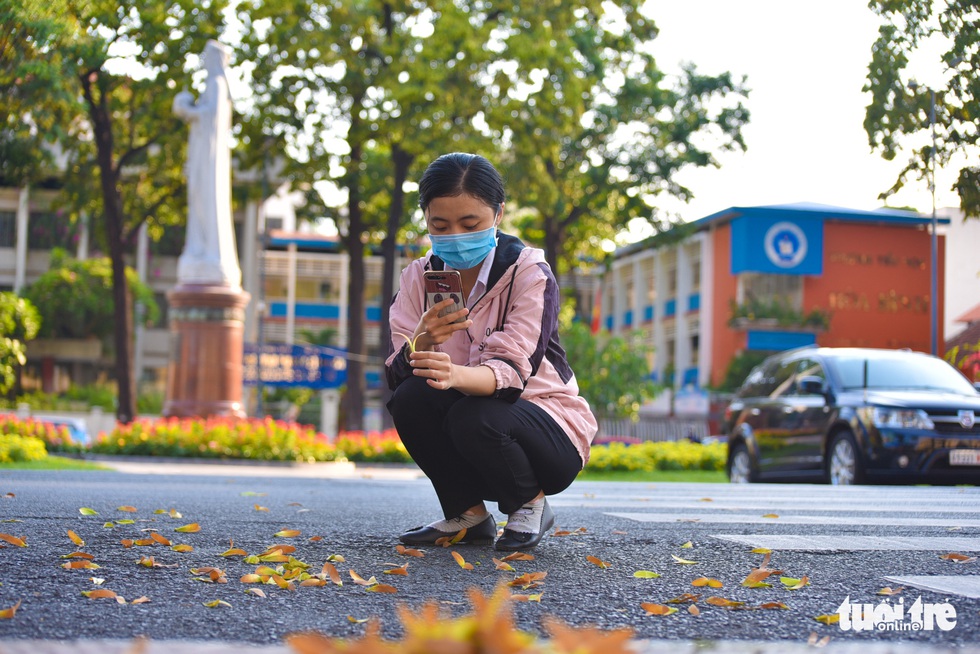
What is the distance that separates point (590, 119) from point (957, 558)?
85.4 ft

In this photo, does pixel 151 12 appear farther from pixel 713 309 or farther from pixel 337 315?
pixel 337 315

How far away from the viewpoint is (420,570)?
3.82 m

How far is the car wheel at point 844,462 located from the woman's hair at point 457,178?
7984mm

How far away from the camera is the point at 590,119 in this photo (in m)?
29.6

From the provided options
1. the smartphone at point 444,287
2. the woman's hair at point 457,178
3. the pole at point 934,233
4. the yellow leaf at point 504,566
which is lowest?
the yellow leaf at point 504,566

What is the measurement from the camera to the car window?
1184 centimetres

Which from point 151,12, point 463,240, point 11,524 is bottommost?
point 11,524

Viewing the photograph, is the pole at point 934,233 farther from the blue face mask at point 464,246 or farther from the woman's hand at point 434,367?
the woman's hand at point 434,367

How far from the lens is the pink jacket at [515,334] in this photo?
423cm

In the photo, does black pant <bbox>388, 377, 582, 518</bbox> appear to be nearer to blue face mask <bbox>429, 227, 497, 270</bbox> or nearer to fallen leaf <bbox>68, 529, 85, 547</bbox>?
blue face mask <bbox>429, 227, 497, 270</bbox>

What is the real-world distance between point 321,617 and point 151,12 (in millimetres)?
7069

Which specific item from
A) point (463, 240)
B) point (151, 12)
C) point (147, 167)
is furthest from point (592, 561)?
point (147, 167)

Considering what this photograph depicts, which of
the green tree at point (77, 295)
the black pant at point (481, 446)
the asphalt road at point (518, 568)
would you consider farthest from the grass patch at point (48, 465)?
the green tree at point (77, 295)

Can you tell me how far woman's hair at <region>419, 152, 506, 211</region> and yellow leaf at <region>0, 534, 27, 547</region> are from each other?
1.82 meters
